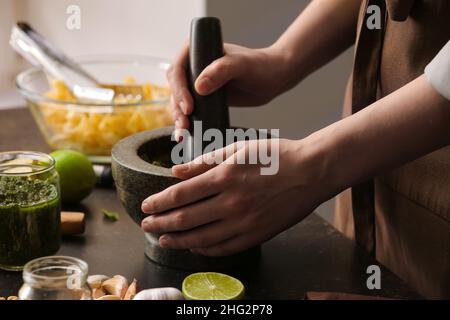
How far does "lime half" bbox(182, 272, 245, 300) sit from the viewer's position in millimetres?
1008

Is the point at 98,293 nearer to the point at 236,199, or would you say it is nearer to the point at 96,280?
the point at 96,280

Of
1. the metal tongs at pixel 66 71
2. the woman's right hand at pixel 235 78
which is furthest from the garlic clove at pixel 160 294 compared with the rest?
the metal tongs at pixel 66 71

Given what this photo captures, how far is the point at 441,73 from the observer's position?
97 centimetres

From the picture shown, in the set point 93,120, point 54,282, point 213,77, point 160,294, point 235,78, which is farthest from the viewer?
point 93,120

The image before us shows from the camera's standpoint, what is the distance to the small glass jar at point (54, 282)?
2.72 ft

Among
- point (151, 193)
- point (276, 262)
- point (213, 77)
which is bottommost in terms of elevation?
point (276, 262)

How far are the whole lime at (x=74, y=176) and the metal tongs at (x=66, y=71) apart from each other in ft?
0.93

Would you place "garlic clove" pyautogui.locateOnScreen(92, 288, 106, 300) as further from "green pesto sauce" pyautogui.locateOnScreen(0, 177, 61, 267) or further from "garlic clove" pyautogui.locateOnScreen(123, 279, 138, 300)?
"green pesto sauce" pyautogui.locateOnScreen(0, 177, 61, 267)

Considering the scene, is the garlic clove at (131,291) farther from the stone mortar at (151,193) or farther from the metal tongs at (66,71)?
the metal tongs at (66,71)

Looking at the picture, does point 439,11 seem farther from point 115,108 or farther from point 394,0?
point 115,108

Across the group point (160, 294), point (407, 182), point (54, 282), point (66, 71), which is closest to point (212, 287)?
point (160, 294)

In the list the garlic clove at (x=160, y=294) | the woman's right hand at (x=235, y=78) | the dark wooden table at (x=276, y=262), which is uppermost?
the woman's right hand at (x=235, y=78)

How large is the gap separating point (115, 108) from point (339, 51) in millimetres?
458

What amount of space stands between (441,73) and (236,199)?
12.3 inches
